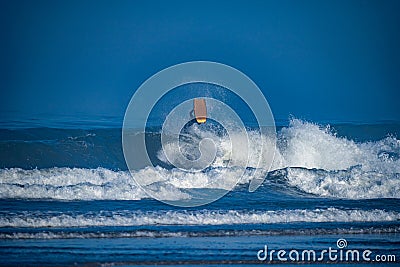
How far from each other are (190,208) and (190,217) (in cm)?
103

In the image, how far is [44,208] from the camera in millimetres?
14477

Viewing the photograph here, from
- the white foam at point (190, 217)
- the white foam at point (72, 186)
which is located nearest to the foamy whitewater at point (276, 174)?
the white foam at point (72, 186)

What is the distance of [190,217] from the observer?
13.8 m

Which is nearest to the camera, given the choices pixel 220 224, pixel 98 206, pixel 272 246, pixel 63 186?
pixel 272 246

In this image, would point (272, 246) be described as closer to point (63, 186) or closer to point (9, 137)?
point (63, 186)

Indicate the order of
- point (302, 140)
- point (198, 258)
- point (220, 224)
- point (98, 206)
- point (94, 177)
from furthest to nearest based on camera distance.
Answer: point (302, 140)
point (94, 177)
point (98, 206)
point (220, 224)
point (198, 258)

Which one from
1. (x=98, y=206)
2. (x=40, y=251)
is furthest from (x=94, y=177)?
Answer: (x=40, y=251)

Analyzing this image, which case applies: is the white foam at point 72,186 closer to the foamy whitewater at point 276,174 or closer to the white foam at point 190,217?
the foamy whitewater at point 276,174

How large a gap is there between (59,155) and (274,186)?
20.0 ft

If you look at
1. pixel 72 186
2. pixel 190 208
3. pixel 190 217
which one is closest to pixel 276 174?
pixel 190 208

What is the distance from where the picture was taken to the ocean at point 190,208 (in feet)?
37.2

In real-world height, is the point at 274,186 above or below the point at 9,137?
below

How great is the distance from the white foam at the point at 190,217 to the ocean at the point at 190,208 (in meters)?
0.02

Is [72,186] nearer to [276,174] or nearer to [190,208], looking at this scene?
[190,208]
